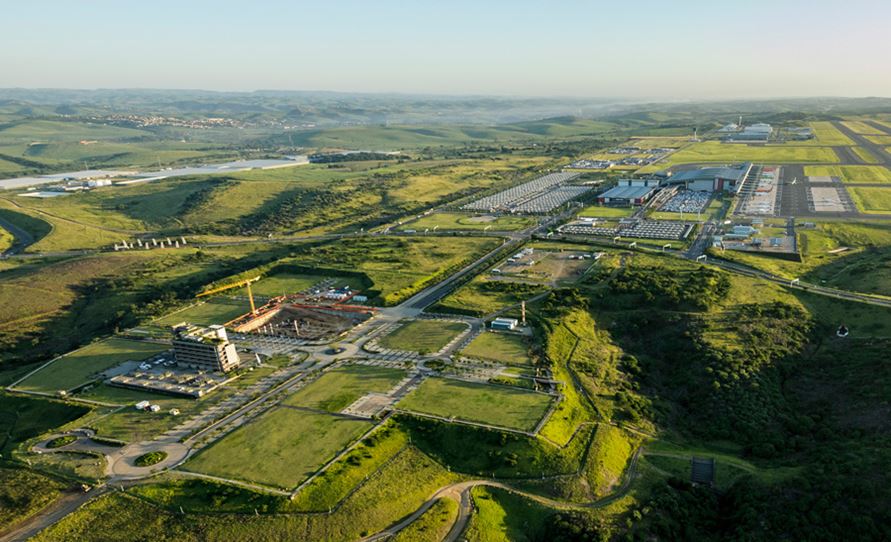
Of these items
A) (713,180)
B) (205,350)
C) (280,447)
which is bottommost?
(280,447)

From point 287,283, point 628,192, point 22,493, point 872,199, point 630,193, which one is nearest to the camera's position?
point 22,493

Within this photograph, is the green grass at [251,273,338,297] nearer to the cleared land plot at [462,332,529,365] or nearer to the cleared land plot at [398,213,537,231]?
the cleared land plot at [462,332,529,365]

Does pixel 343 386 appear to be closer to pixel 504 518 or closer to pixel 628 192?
pixel 504 518

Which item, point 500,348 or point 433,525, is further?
point 500,348

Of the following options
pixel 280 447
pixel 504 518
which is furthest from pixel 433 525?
pixel 280 447

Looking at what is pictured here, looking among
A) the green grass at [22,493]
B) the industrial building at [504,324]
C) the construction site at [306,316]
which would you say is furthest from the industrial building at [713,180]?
the green grass at [22,493]

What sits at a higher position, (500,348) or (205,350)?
(205,350)

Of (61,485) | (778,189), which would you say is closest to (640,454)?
→ (61,485)

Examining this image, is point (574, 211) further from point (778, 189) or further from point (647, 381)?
point (647, 381)

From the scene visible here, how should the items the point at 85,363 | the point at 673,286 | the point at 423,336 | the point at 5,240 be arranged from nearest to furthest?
the point at 85,363, the point at 423,336, the point at 673,286, the point at 5,240
